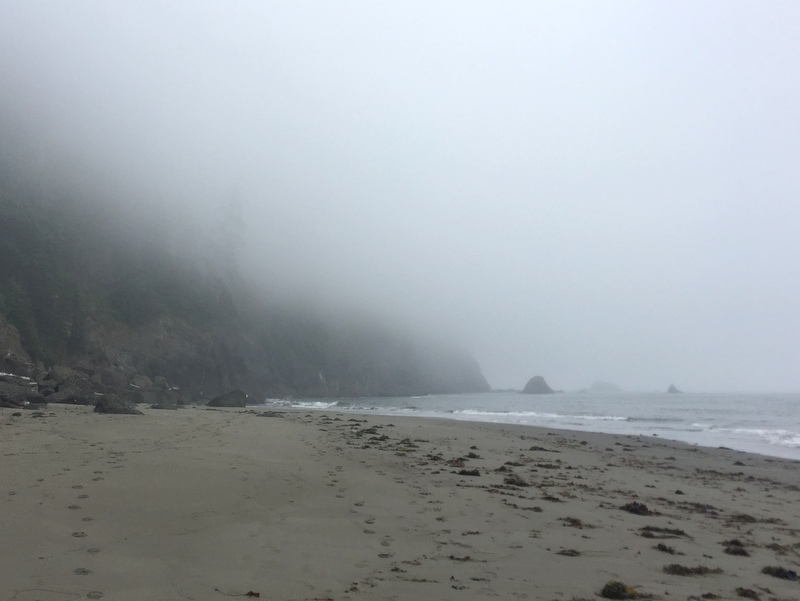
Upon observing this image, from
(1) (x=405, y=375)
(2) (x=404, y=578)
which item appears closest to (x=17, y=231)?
(2) (x=404, y=578)

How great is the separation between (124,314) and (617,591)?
4827 centimetres

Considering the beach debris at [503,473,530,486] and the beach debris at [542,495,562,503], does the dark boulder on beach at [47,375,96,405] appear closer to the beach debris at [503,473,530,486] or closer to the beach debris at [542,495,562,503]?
the beach debris at [503,473,530,486]

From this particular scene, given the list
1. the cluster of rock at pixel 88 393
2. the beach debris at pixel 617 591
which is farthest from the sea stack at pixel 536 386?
the beach debris at pixel 617 591

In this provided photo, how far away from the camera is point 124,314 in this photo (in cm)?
4450

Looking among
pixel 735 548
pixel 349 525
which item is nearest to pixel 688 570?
pixel 735 548

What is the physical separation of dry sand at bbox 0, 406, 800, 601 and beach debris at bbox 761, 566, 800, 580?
107 mm

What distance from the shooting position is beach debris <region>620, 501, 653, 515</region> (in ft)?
26.8

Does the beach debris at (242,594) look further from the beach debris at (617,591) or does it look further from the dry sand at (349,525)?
the beach debris at (617,591)

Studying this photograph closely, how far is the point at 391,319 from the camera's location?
4865 inches

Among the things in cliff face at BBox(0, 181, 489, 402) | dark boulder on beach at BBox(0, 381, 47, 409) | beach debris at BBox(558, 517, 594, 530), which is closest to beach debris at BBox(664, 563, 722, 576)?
beach debris at BBox(558, 517, 594, 530)

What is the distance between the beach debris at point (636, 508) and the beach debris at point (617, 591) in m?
3.90

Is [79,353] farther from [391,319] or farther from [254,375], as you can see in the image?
[391,319]

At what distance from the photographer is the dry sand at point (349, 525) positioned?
14.5 feet

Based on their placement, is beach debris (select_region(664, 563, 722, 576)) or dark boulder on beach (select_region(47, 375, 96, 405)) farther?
dark boulder on beach (select_region(47, 375, 96, 405))
